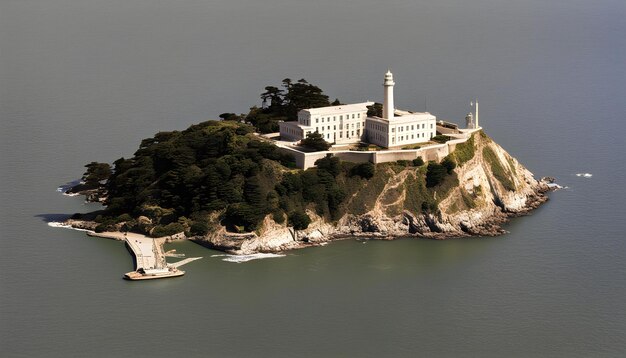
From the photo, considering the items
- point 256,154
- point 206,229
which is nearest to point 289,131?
point 256,154

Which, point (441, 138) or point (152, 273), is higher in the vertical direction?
point (441, 138)

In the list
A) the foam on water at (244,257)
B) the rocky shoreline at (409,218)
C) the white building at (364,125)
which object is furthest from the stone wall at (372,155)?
the foam on water at (244,257)

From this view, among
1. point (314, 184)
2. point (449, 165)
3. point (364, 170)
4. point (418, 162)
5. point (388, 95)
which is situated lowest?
point (314, 184)

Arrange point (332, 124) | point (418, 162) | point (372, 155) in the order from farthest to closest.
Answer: point (332, 124) → point (372, 155) → point (418, 162)

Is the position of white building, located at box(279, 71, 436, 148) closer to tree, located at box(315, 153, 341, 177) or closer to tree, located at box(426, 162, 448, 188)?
tree, located at box(426, 162, 448, 188)

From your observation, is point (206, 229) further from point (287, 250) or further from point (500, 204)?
point (500, 204)

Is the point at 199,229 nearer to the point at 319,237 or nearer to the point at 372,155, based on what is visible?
the point at 319,237

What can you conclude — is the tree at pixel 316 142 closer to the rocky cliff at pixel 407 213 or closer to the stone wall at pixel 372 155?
the stone wall at pixel 372 155

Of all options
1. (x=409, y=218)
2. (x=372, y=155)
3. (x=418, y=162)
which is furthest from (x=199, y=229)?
(x=418, y=162)
